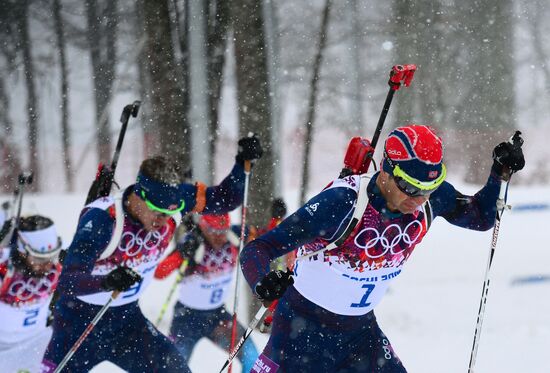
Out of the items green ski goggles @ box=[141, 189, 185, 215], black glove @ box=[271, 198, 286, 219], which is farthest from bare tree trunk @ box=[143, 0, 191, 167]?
green ski goggles @ box=[141, 189, 185, 215]

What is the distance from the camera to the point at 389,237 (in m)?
2.77

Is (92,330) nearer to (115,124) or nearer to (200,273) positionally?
(200,273)

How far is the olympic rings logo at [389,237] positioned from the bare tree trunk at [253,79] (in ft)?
12.0

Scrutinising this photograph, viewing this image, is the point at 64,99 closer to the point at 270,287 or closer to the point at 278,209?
the point at 278,209

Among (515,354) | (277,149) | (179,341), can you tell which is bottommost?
(515,354)

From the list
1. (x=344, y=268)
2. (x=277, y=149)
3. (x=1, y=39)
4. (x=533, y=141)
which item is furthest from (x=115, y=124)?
(x=344, y=268)

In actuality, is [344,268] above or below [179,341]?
above

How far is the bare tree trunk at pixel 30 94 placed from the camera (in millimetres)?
8992

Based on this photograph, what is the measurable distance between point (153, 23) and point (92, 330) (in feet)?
13.2

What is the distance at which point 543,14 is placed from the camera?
13.4 meters

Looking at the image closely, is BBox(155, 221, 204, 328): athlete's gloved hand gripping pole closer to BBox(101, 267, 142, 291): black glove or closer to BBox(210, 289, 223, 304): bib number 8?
BBox(210, 289, 223, 304): bib number 8

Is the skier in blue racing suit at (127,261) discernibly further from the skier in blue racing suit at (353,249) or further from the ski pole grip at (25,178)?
the ski pole grip at (25,178)

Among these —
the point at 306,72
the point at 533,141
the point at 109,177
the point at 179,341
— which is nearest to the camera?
the point at 109,177

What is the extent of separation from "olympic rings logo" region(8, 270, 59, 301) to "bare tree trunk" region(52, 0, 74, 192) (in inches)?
216
